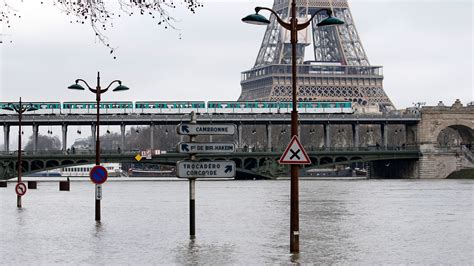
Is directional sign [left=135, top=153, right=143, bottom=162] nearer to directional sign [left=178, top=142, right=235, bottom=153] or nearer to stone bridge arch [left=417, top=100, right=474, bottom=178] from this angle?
stone bridge arch [left=417, top=100, right=474, bottom=178]

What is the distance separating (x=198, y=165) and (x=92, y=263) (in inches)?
238

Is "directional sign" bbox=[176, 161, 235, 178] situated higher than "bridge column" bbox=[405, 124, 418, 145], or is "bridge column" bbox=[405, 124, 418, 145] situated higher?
"bridge column" bbox=[405, 124, 418, 145]

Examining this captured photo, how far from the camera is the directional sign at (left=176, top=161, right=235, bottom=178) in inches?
1123

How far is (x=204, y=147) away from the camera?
29328mm

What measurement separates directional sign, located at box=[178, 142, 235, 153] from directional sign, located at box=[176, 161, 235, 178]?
1.61 feet

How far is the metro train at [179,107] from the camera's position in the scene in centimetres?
14212

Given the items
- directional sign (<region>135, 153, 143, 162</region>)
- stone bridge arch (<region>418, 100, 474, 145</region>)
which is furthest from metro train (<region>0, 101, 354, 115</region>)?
directional sign (<region>135, 153, 143, 162</region>)

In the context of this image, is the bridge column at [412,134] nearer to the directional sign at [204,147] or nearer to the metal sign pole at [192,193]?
the metal sign pole at [192,193]

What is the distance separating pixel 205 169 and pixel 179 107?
118 metres

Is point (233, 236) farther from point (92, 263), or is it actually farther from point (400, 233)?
point (92, 263)

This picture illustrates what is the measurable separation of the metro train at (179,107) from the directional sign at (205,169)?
11118cm

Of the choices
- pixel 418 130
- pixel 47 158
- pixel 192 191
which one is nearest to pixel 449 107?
pixel 418 130

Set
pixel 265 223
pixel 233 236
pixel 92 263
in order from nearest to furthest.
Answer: pixel 92 263 < pixel 233 236 < pixel 265 223

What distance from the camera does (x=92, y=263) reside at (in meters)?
23.8
